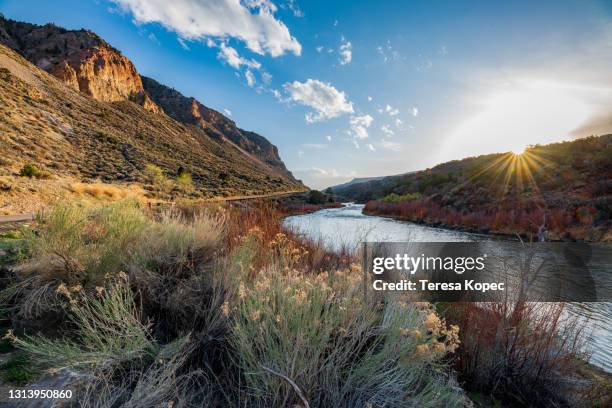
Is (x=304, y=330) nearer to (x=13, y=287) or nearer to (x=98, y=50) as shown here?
(x=13, y=287)

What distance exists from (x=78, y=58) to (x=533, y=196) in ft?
297

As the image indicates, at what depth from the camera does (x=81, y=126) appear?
126ft

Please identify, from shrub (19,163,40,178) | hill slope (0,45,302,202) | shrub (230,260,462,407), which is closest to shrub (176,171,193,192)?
hill slope (0,45,302,202)

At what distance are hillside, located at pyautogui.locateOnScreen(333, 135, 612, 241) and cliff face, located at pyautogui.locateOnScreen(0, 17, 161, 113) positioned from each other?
68.8 m

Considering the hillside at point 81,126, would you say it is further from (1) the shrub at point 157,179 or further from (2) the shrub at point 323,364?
(2) the shrub at point 323,364

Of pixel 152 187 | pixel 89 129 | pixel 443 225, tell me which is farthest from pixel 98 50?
pixel 443 225

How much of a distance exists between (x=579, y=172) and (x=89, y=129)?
54.7 meters

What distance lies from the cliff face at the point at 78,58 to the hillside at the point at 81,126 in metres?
0.19

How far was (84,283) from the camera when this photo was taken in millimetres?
3570

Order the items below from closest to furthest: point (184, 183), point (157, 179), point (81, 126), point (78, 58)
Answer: point (157, 179) → point (184, 183) → point (81, 126) → point (78, 58)

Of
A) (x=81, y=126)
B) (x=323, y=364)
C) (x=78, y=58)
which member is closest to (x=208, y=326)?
(x=323, y=364)

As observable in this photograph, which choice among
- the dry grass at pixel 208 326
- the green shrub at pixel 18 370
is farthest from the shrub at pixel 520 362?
the green shrub at pixel 18 370

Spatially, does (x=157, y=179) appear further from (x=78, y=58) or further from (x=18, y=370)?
(x=78, y=58)

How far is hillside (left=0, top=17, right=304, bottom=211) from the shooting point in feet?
80.9
